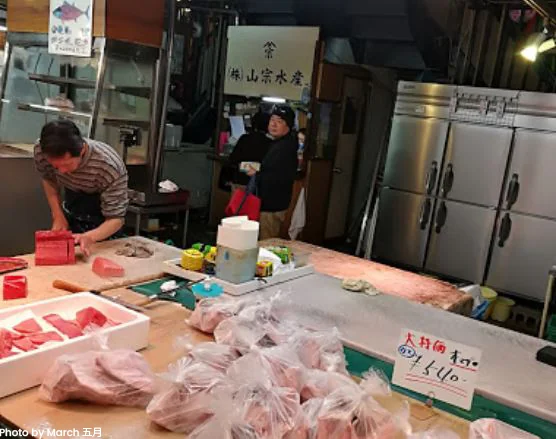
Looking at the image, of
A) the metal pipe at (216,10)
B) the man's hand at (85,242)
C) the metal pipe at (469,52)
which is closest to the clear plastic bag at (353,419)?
the man's hand at (85,242)

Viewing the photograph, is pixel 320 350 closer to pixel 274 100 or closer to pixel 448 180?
pixel 448 180

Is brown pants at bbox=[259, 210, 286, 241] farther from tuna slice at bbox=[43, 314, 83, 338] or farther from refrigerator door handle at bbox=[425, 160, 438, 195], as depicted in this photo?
tuna slice at bbox=[43, 314, 83, 338]

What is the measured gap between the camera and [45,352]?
1.55 metres

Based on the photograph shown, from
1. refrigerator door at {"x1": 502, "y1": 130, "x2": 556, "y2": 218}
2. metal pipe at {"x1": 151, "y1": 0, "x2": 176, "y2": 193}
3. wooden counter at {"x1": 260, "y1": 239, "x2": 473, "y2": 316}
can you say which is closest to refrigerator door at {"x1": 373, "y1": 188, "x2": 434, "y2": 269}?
refrigerator door at {"x1": 502, "y1": 130, "x2": 556, "y2": 218}

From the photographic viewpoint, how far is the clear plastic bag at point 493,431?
1.40 meters

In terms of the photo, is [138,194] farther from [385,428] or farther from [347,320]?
[385,428]

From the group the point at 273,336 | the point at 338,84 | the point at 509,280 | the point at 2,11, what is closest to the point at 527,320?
the point at 509,280

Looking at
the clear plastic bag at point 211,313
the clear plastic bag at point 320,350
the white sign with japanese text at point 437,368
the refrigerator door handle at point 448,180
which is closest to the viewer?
the white sign with japanese text at point 437,368

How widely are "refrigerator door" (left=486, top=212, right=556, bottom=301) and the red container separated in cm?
467

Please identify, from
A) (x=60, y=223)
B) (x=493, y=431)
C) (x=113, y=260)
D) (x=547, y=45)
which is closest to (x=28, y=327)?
(x=113, y=260)

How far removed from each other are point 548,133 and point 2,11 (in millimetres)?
6164

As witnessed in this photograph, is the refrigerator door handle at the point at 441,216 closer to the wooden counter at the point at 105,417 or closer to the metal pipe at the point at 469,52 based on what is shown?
the metal pipe at the point at 469,52

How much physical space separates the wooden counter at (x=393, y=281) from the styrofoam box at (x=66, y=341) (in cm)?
133

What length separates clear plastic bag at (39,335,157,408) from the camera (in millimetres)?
1459
